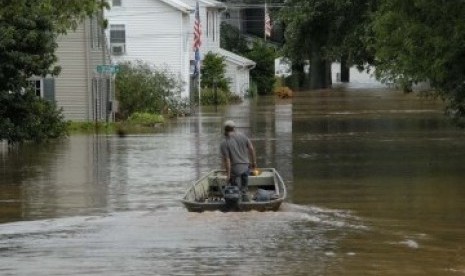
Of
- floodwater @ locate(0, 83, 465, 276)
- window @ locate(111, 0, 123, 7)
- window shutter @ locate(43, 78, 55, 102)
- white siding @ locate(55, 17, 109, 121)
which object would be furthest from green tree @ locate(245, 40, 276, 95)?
floodwater @ locate(0, 83, 465, 276)

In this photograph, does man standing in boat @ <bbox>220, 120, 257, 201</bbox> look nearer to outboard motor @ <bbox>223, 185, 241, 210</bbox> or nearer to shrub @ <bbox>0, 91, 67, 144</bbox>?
outboard motor @ <bbox>223, 185, 241, 210</bbox>

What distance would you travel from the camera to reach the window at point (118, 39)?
62.8 meters

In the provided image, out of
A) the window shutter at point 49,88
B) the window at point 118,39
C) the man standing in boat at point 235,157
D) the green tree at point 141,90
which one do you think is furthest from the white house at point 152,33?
the man standing in boat at point 235,157

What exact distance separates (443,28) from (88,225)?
383 inches

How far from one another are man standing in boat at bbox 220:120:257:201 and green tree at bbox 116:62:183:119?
3162 centimetres

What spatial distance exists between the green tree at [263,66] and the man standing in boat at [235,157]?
215ft

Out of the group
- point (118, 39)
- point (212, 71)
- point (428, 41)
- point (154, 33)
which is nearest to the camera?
point (428, 41)

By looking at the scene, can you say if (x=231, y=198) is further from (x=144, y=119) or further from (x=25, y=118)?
(x=144, y=119)

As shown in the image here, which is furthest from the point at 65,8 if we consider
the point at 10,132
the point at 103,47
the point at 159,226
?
the point at 103,47

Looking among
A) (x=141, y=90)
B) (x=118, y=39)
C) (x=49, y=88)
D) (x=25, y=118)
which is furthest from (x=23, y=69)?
(x=118, y=39)

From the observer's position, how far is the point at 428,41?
25.0 m

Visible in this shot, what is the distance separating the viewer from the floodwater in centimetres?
1573

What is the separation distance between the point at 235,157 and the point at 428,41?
601cm

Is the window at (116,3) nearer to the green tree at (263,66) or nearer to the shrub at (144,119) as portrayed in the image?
the shrub at (144,119)
